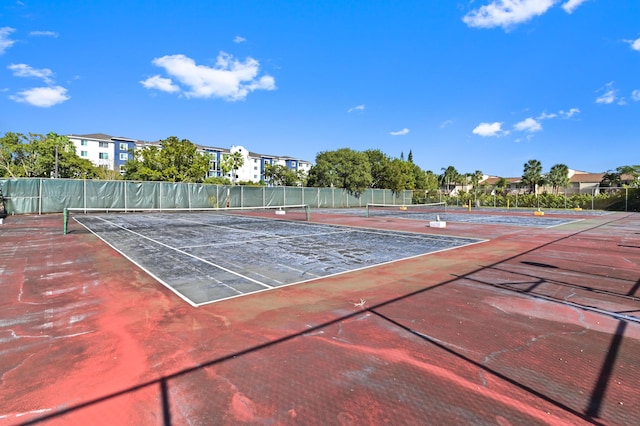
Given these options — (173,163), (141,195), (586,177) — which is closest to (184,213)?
(141,195)

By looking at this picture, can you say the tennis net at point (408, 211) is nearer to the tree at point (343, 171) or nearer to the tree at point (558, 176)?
the tree at point (343, 171)

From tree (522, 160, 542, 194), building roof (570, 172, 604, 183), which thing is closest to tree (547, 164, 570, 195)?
tree (522, 160, 542, 194)

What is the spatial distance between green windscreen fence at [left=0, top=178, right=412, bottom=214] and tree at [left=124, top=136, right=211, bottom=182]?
7655 mm

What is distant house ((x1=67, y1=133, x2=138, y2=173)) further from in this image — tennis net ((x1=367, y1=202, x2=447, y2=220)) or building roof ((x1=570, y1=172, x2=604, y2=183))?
building roof ((x1=570, y1=172, x2=604, y2=183))

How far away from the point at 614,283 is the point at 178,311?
946 centimetres

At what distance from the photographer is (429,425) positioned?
2.91 m

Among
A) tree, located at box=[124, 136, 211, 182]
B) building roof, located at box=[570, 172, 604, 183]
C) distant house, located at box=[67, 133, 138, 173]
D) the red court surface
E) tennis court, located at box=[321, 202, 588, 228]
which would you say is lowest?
the red court surface

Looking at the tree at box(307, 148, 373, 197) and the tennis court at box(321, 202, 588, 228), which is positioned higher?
the tree at box(307, 148, 373, 197)

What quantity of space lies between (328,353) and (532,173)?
8026 cm

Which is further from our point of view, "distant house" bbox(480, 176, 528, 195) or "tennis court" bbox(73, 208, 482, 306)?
"distant house" bbox(480, 176, 528, 195)

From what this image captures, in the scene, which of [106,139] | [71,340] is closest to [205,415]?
[71,340]

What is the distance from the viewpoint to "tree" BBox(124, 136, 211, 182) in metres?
42.6

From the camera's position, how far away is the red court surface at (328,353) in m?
3.11

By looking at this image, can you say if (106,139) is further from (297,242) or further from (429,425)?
(429,425)
